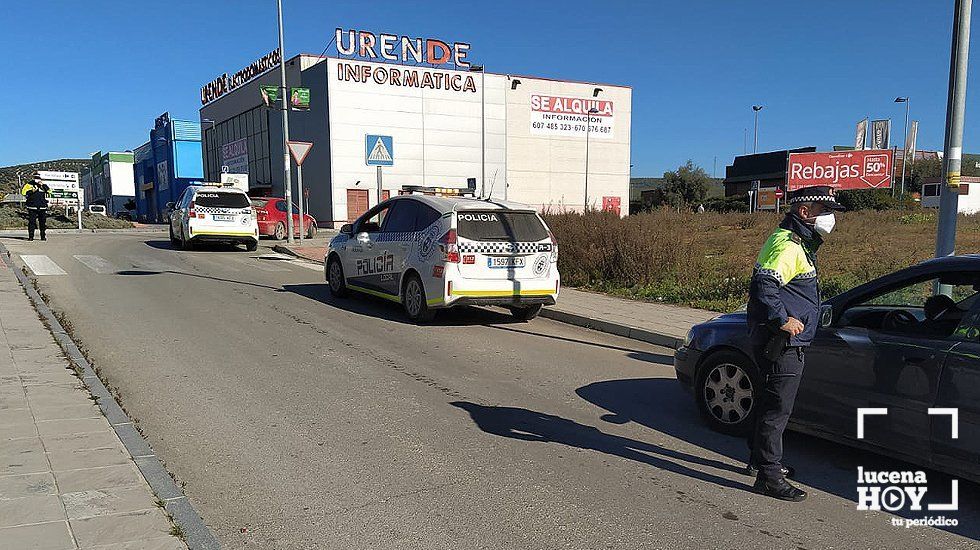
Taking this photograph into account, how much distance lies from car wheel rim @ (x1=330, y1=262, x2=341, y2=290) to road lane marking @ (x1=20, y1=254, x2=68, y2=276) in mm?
6243

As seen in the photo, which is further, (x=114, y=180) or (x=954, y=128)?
(x=114, y=180)

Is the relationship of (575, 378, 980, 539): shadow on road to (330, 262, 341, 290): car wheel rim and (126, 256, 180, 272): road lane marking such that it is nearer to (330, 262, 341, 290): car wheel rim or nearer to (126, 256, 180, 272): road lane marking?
(330, 262, 341, 290): car wheel rim

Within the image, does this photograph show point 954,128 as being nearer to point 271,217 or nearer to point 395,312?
point 395,312

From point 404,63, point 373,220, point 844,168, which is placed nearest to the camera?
point 373,220

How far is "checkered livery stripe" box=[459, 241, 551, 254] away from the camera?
31.7 feet

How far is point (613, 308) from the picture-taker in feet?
37.1

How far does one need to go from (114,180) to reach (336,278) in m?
78.9

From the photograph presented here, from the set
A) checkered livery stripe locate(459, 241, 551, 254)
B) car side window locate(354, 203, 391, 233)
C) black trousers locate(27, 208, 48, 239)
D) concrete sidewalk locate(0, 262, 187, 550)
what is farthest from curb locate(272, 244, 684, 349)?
black trousers locate(27, 208, 48, 239)

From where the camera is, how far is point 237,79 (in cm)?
5278

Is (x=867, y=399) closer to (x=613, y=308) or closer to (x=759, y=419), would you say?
(x=759, y=419)

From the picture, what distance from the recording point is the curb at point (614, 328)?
8.99 meters

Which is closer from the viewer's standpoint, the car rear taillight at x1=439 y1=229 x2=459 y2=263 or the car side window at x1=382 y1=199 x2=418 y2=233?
the car rear taillight at x1=439 y1=229 x2=459 y2=263

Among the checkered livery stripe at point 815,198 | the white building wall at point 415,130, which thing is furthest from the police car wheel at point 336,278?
the white building wall at point 415,130

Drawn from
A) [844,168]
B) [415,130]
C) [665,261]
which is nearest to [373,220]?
[665,261]
